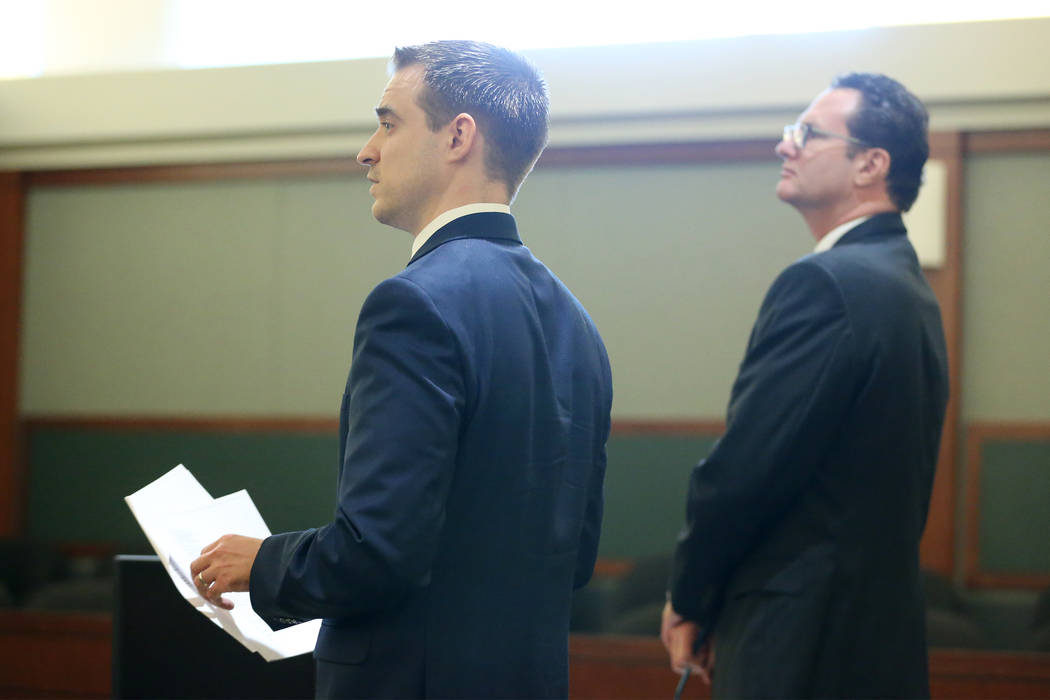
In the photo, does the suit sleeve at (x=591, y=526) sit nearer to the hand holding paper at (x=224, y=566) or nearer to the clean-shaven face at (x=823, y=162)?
the hand holding paper at (x=224, y=566)

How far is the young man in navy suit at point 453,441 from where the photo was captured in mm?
1127

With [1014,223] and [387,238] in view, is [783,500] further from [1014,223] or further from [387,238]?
[387,238]

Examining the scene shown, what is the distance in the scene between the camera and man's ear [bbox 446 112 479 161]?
1.35 m

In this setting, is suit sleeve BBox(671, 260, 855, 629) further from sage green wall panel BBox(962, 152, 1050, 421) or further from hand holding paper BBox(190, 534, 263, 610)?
sage green wall panel BBox(962, 152, 1050, 421)

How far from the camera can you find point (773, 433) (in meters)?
1.60

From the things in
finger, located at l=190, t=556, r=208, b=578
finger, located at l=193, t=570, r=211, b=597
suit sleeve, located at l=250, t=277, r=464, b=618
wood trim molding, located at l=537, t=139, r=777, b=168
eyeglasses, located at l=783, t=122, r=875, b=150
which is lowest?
finger, located at l=193, t=570, r=211, b=597

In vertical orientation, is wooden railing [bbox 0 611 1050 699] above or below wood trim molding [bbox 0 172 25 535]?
below

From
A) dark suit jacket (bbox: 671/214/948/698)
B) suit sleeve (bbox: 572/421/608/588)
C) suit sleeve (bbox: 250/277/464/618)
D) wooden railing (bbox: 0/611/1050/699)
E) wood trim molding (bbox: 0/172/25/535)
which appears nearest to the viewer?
suit sleeve (bbox: 250/277/464/618)

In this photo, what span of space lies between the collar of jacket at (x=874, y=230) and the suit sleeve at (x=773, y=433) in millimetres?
197

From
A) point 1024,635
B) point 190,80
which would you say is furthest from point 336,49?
point 1024,635

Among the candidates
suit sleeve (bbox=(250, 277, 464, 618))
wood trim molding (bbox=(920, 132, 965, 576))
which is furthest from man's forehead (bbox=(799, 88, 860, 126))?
wood trim molding (bbox=(920, 132, 965, 576))

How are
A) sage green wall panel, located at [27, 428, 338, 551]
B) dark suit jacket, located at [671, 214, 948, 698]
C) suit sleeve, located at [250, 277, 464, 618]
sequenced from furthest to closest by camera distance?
sage green wall panel, located at [27, 428, 338, 551] < dark suit jacket, located at [671, 214, 948, 698] < suit sleeve, located at [250, 277, 464, 618]

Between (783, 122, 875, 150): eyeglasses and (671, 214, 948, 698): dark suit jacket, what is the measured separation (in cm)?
31

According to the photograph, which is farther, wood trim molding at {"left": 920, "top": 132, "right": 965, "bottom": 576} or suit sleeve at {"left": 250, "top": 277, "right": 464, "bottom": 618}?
wood trim molding at {"left": 920, "top": 132, "right": 965, "bottom": 576}
